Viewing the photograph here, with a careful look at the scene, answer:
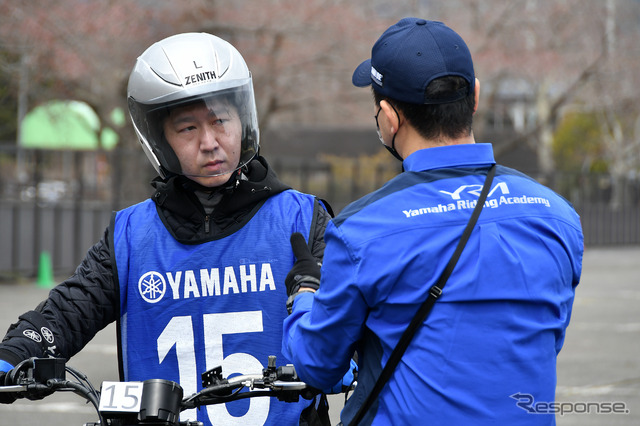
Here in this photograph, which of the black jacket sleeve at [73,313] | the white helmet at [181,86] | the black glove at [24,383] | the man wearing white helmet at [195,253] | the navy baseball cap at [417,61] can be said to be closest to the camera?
the navy baseball cap at [417,61]

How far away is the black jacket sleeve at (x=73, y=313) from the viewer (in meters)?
2.66

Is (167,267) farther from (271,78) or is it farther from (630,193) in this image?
(630,193)

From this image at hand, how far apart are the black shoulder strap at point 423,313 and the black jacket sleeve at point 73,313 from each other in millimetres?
1050

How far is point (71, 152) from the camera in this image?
1530 cm

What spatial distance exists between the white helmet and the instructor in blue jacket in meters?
0.97

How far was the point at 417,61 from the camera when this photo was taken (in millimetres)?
2230

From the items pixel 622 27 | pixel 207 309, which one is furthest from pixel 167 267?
pixel 622 27

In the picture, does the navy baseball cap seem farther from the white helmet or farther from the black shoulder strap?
the white helmet

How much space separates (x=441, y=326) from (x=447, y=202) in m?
0.30

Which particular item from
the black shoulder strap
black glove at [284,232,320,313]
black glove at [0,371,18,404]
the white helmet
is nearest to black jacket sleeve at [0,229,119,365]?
black glove at [0,371,18,404]

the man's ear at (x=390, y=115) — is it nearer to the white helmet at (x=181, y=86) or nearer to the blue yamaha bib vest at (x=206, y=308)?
the blue yamaha bib vest at (x=206, y=308)

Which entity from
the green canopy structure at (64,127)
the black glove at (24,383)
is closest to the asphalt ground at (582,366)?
the black glove at (24,383)

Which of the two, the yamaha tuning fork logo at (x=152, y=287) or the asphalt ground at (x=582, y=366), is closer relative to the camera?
the yamaha tuning fork logo at (x=152, y=287)

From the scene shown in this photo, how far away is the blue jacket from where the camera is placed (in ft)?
6.81
